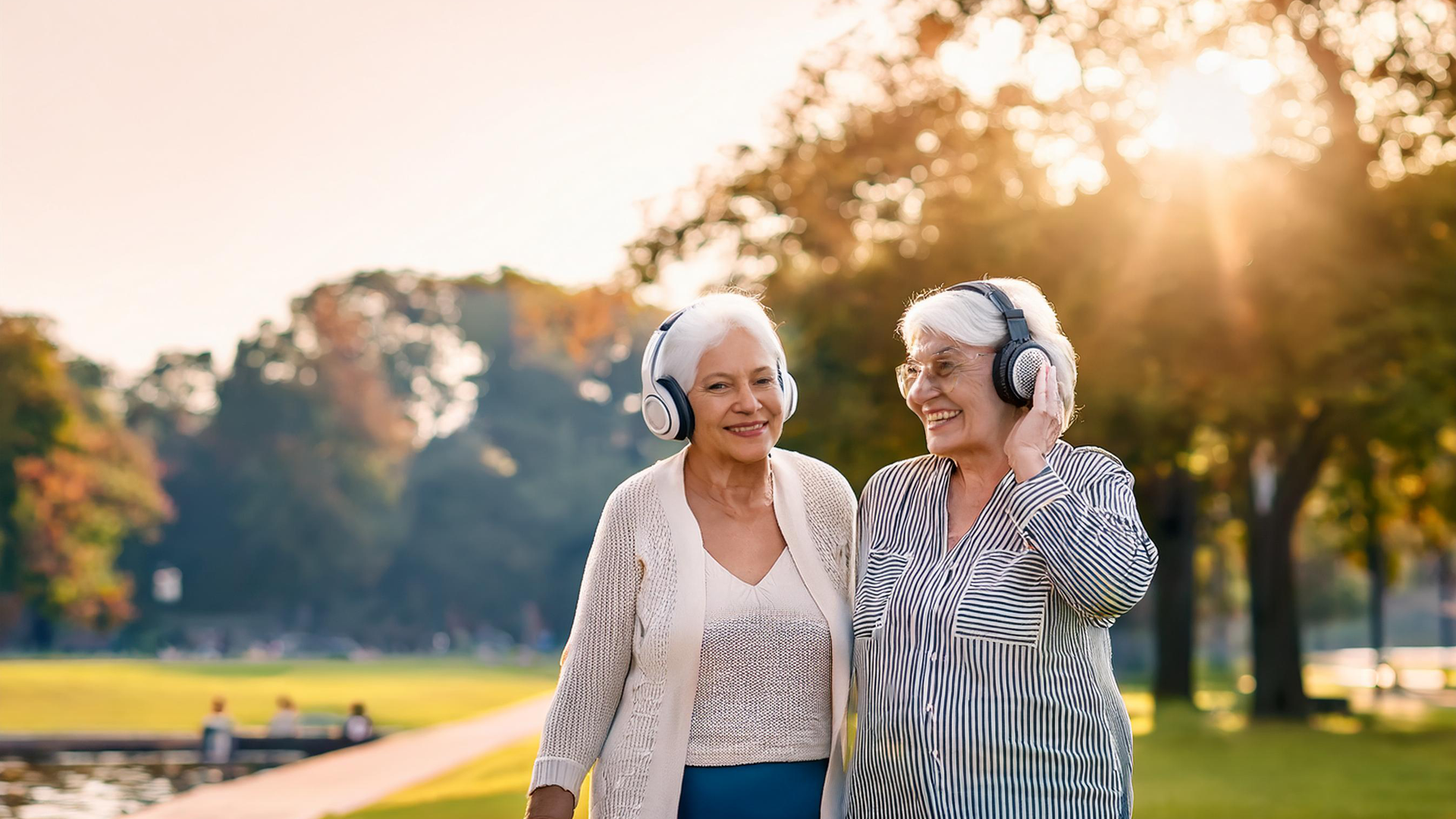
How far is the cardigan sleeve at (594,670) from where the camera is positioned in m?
3.40

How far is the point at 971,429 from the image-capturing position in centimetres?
335

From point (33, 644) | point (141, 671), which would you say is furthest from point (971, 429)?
point (33, 644)

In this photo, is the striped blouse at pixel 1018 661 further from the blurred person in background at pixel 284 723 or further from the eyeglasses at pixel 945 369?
the blurred person in background at pixel 284 723

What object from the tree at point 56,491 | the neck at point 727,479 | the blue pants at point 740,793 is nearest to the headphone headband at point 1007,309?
the neck at point 727,479

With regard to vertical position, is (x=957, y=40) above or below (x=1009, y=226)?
above

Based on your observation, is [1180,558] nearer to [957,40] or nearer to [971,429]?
[957,40]

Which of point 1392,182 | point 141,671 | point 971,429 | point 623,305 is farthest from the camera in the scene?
point 141,671

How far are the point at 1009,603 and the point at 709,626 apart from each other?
63 cm

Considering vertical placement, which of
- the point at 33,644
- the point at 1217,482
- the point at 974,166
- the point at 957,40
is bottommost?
the point at 33,644

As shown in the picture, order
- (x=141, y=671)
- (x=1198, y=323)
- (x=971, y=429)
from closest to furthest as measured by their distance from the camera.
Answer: (x=971, y=429) < (x=1198, y=323) < (x=141, y=671)

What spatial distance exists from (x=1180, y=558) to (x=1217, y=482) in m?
4.21

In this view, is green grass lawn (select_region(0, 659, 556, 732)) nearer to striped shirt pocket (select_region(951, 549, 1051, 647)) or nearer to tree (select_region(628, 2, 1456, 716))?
tree (select_region(628, 2, 1456, 716))

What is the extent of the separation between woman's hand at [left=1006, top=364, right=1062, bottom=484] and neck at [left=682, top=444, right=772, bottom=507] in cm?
60

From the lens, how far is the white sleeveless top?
335cm
